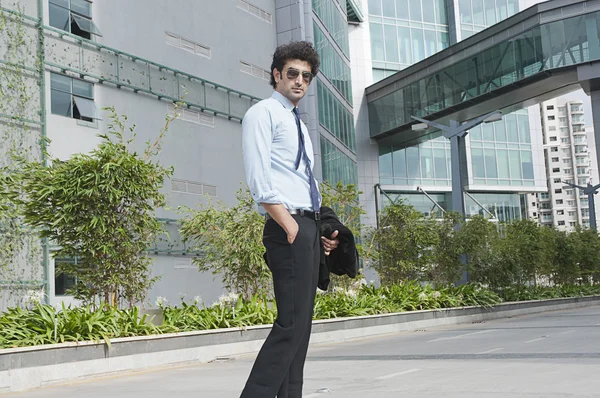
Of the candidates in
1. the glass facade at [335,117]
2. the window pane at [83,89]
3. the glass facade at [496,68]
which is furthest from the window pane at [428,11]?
the window pane at [83,89]

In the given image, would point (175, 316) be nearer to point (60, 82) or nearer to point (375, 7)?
point (60, 82)

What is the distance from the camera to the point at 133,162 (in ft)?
38.4

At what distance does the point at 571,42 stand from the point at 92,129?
26.7 meters

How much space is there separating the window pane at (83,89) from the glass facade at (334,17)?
50.2ft

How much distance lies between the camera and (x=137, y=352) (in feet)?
32.2

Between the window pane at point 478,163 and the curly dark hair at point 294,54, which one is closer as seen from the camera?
the curly dark hair at point 294,54

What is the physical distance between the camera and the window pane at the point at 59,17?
74.1ft

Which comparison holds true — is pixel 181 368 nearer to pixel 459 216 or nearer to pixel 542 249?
pixel 459 216

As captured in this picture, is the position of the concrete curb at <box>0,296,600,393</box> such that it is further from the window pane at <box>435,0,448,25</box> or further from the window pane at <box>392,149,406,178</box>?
the window pane at <box>435,0,448,25</box>

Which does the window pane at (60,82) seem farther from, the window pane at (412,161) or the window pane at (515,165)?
the window pane at (515,165)

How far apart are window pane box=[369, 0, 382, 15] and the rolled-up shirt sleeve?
2140 inches

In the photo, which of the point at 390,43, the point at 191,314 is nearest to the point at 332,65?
the point at 390,43

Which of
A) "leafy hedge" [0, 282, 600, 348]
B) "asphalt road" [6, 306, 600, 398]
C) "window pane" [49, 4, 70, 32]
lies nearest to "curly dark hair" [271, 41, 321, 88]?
"asphalt road" [6, 306, 600, 398]

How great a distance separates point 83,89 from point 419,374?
719 inches
